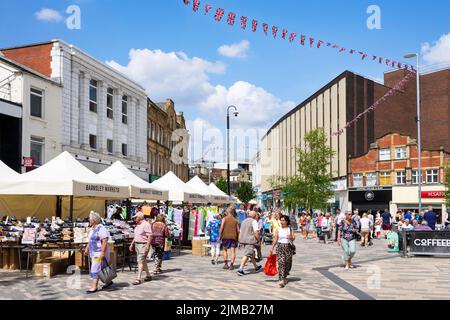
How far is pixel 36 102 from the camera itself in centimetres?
2695

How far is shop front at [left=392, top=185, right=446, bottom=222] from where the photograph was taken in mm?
51375

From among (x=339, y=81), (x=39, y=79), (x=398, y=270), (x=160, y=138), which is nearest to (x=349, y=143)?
(x=339, y=81)

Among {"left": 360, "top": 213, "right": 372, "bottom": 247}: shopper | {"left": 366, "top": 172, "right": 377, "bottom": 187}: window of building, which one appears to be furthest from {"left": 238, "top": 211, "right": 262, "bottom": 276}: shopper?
{"left": 366, "top": 172, "right": 377, "bottom": 187}: window of building

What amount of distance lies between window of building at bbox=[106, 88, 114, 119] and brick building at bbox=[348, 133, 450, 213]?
31401 mm

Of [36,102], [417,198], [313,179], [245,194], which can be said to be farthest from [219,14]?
[245,194]

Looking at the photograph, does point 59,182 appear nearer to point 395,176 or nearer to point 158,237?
point 158,237

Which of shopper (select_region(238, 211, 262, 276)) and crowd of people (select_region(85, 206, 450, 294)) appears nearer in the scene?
crowd of people (select_region(85, 206, 450, 294))

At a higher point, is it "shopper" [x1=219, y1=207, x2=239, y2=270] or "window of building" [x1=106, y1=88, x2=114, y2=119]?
"window of building" [x1=106, y1=88, x2=114, y2=119]

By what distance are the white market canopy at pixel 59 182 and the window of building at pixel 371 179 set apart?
44.8m

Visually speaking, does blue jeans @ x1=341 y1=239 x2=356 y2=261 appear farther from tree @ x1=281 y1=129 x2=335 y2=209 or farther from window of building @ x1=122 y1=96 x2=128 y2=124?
tree @ x1=281 y1=129 x2=335 y2=209

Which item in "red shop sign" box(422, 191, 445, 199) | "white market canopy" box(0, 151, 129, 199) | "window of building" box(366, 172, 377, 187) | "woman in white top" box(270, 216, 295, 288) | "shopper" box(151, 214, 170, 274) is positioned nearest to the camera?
"woman in white top" box(270, 216, 295, 288)

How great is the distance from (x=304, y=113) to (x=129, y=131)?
3793cm

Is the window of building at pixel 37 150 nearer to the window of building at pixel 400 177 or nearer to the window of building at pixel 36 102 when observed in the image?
the window of building at pixel 36 102

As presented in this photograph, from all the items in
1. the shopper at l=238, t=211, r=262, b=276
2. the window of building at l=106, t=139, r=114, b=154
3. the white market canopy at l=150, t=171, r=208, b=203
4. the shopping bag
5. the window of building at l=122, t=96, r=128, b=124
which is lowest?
the shopping bag
